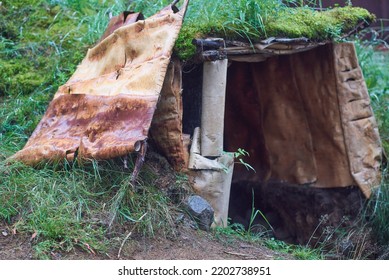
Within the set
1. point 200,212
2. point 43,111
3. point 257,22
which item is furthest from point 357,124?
point 43,111

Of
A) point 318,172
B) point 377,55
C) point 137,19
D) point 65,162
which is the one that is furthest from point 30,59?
point 377,55

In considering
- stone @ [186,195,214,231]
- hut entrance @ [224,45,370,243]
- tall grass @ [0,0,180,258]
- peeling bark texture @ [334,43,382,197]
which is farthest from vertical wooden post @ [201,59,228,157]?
peeling bark texture @ [334,43,382,197]

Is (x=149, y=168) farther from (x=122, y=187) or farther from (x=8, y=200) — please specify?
(x=8, y=200)

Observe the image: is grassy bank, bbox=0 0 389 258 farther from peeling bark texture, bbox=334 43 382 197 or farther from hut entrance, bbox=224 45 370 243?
hut entrance, bbox=224 45 370 243

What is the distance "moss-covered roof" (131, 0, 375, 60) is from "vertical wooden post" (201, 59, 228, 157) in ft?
0.72

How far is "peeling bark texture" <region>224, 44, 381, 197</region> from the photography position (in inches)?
214

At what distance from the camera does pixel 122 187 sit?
3955mm

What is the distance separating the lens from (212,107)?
14.5 feet

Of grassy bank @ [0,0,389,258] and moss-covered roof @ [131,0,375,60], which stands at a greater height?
moss-covered roof @ [131,0,375,60]

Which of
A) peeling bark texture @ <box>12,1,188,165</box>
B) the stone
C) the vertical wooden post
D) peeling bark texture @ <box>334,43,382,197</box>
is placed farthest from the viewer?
peeling bark texture @ <box>334,43,382,197</box>

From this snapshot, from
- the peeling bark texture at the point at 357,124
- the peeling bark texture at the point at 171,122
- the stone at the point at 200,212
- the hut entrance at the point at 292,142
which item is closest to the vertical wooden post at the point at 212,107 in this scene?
the peeling bark texture at the point at 171,122

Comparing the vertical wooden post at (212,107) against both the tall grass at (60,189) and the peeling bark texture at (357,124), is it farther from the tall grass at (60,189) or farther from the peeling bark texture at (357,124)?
the peeling bark texture at (357,124)

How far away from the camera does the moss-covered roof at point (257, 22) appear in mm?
4426

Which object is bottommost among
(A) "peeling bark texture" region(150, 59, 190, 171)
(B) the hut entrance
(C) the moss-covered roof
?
(B) the hut entrance
